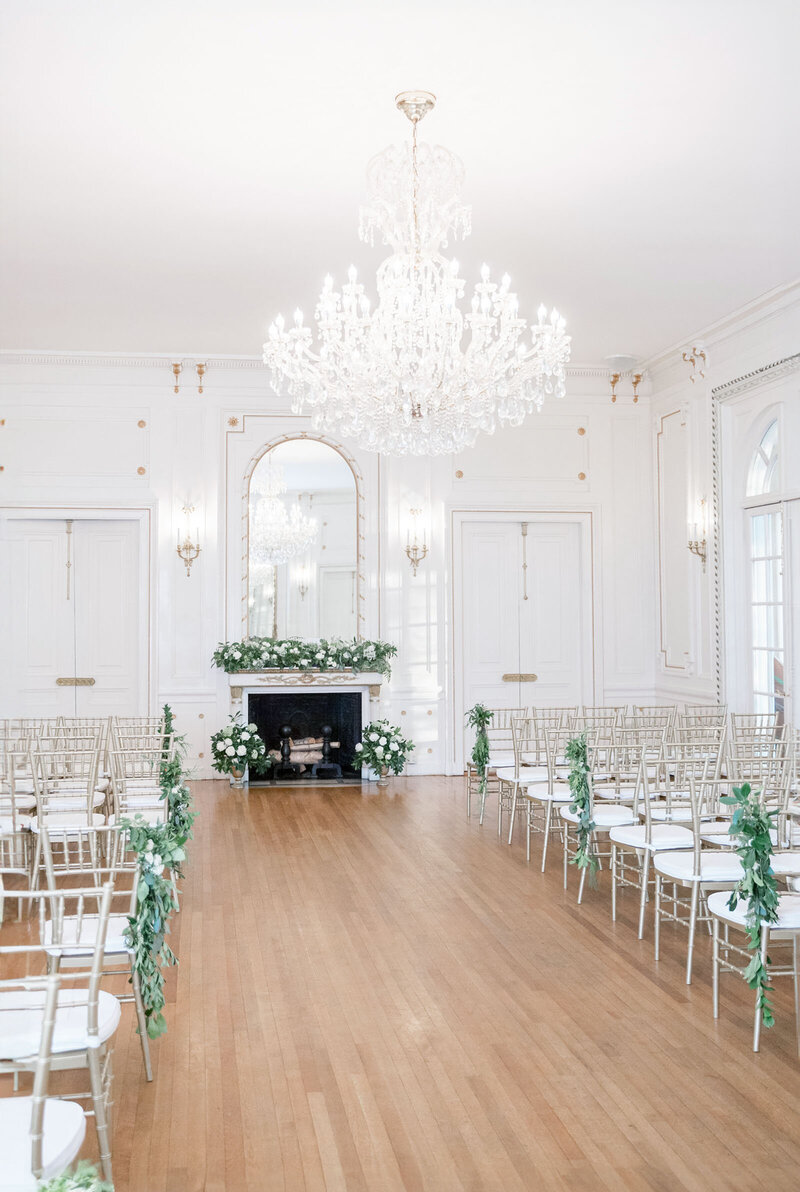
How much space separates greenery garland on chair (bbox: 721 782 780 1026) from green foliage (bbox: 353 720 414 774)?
23.3 ft

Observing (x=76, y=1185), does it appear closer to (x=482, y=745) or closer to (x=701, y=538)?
(x=482, y=745)

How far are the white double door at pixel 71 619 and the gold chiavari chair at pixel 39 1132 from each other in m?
9.10

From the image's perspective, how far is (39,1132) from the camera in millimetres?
2434

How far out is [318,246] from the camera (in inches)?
326

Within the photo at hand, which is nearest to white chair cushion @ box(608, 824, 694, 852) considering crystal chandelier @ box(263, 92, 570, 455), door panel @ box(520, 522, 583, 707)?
crystal chandelier @ box(263, 92, 570, 455)

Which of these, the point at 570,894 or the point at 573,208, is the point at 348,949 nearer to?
the point at 570,894

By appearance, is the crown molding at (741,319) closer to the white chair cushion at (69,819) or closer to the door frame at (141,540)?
the door frame at (141,540)

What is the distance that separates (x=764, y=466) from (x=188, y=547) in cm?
617

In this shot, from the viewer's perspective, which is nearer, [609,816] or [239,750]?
[609,816]

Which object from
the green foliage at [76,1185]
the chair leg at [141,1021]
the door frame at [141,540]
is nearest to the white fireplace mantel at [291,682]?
the door frame at [141,540]

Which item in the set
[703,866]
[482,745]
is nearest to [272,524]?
[482,745]

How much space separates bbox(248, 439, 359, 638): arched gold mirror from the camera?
38.8ft

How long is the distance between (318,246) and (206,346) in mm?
3384

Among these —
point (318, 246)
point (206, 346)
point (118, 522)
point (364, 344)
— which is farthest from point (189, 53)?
point (118, 522)
